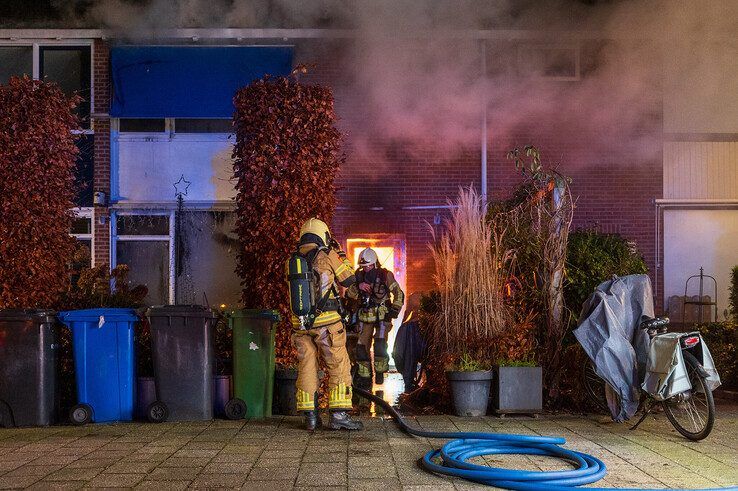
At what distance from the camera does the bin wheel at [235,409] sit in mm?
7340

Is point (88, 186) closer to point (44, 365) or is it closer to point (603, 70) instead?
point (44, 365)

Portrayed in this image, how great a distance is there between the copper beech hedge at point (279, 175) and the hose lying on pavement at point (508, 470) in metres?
2.39

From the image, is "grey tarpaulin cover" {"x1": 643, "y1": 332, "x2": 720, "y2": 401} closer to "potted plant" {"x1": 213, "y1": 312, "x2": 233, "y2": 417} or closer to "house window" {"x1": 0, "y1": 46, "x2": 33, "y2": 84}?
"potted plant" {"x1": 213, "y1": 312, "x2": 233, "y2": 417}

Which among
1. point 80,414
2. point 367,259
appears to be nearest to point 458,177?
point 367,259

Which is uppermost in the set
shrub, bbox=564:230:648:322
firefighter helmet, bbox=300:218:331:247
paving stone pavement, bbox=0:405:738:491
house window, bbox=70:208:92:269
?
house window, bbox=70:208:92:269

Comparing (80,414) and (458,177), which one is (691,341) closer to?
(80,414)

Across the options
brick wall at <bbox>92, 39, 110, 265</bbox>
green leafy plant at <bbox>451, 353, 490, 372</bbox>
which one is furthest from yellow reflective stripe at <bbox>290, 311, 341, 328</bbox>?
brick wall at <bbox>92, 39, 110, 265</bbox>

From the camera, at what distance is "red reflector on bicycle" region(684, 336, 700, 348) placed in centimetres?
627

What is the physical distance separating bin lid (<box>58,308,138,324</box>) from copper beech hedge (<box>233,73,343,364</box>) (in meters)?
1.34

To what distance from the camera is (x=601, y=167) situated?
41.2 feet

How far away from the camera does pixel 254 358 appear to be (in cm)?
751

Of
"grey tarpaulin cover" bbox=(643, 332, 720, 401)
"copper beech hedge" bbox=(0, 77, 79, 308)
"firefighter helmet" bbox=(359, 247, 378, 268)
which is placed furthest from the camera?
"firefighter helmet" bbox=(359, 247, 378, 268)

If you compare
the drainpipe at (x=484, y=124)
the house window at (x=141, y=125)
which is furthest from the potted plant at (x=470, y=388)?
the house window at (x=141, y=125)

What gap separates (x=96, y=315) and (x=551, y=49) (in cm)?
847
